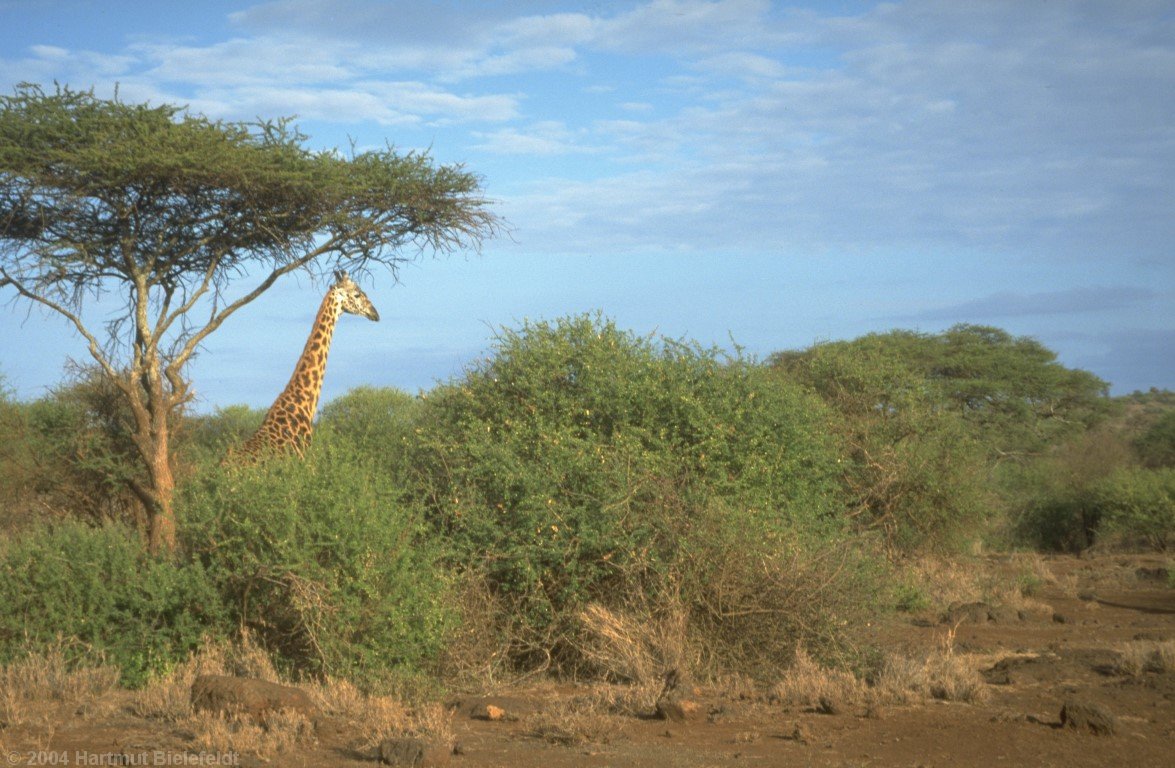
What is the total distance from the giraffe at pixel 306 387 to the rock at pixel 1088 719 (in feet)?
20.9

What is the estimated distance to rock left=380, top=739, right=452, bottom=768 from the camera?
18.8 feet

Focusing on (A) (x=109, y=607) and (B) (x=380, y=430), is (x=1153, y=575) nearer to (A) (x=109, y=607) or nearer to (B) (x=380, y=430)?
(B) (x=380, y=430)

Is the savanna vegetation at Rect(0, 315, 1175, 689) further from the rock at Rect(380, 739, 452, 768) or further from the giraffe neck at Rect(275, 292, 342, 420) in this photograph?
the giraffe neck at Rect(275, 292, 342, 420)

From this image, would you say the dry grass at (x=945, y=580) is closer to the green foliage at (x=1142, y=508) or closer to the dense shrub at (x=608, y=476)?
the dense shrub at (x=608, y=476)

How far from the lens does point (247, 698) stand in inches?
253

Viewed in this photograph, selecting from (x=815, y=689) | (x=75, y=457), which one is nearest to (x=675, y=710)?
(x=815, y=689)

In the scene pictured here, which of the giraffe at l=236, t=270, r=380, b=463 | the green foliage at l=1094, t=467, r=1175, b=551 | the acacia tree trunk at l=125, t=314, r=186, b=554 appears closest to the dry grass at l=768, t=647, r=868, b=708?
the giraffe at l=236, t=270, r=380, b=463

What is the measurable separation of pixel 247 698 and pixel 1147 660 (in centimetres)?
638

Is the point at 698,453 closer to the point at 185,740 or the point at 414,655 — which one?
the point at 414,655

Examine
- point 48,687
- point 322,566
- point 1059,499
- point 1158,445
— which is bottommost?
point 48,687

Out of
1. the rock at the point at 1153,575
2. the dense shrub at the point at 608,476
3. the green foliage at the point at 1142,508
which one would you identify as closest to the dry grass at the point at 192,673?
the dense shrub at the point at 608,476

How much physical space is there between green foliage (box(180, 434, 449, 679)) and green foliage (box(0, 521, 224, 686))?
0.24 m

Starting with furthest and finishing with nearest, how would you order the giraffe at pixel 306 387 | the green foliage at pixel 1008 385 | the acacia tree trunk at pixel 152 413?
the green foliage at pixel 1008 385
the acacia tree trunk at pixel 152 413
the giraffe at pixel 306 387

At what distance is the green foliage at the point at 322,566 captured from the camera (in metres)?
7.22
